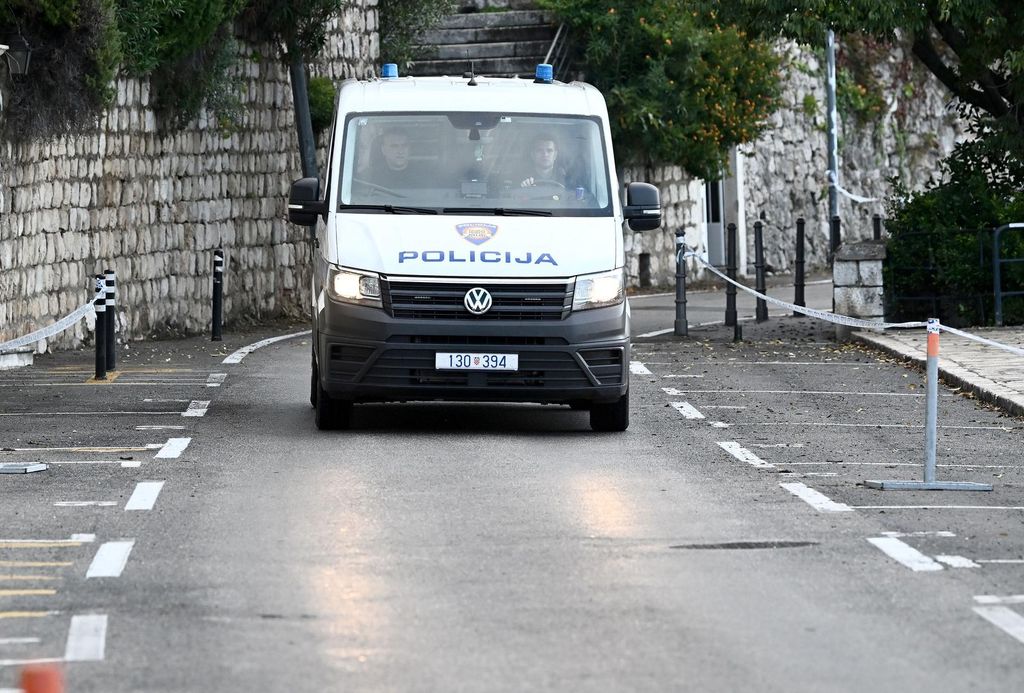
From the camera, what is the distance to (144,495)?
10.7 meters

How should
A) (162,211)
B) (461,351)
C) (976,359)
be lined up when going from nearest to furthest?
(461,351) < (976,359) < (162,211)

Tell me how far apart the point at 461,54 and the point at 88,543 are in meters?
27.0

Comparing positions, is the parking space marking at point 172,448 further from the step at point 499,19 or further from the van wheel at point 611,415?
the step at point 499,19

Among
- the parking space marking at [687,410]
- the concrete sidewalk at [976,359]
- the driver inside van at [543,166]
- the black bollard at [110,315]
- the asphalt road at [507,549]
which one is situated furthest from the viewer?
the black bollard at [110,315]

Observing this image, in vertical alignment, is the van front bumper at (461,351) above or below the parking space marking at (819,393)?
above

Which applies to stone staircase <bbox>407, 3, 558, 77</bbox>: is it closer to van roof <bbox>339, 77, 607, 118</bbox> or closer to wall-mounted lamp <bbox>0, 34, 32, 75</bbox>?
wall-mounted lamp <bbox>0, 34, 32, 75</bbox>

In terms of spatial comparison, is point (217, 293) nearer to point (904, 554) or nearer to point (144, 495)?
point (144, 495)

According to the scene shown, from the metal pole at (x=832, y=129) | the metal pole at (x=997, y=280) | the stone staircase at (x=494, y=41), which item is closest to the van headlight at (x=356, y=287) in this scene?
the metal pole at (x=997, y=280)

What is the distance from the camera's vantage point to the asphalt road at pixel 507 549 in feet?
22.1

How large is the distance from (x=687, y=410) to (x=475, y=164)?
2665 mm

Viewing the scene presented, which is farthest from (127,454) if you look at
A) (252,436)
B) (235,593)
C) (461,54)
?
(461,54)

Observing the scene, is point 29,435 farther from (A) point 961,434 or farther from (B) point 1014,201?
(B) point 1014,201

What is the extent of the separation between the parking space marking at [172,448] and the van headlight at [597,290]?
2.56 metres

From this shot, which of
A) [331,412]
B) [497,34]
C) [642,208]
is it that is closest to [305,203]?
[331,412]
